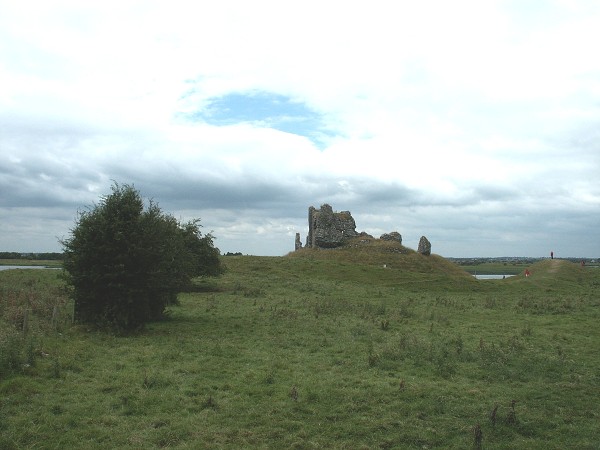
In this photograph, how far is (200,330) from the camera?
67.0 feet

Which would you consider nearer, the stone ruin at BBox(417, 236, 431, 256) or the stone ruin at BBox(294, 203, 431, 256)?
the stone ruin at BBox(417, 236, 431, 256)

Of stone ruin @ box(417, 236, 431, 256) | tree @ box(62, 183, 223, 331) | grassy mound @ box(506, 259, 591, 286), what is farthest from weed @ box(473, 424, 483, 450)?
stone ruin @ box(417, 236, 431, 256)

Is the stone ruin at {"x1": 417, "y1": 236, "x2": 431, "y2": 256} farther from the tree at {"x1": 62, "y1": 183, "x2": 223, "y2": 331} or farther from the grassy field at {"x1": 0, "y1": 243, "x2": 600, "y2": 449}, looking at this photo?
the tree at {"x1": 62, "y1": 183, "x2": 223, "y2": 331}

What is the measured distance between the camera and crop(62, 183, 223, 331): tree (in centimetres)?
1950

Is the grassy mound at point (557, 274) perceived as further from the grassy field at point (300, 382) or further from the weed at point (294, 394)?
the weed at point (294, 394)

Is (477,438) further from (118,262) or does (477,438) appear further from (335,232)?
(335,232)

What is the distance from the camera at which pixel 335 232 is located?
76.2 m

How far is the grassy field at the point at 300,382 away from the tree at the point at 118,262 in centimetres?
113

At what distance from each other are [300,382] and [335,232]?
64066 millimetres

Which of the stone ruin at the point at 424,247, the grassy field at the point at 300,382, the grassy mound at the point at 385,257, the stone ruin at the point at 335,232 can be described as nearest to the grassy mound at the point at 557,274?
the grassy mound at the point at 385,257

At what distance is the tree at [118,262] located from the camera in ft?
64.0

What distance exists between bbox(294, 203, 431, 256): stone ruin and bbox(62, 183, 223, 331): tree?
55.4 meters

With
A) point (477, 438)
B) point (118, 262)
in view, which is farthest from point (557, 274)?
point (477, 438)

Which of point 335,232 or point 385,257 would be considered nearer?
point 385,257
